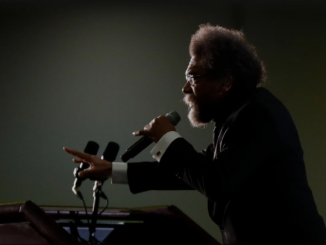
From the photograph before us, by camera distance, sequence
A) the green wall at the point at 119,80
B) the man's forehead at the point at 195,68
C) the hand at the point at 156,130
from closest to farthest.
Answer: the hand at the point at 156,130 → the man's forehead at the point at 195,68 → the green wall at the point at 119,80

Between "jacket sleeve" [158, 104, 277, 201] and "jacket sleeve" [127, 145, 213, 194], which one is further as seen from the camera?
"jacket sleeve" [127, 145, 213, 194]

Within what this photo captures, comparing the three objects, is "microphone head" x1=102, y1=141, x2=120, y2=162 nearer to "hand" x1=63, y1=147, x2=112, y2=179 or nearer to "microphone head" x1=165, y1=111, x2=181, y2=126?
"hand" x1=63, y1=147, x2=112, y2=179

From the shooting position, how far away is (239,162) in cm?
101

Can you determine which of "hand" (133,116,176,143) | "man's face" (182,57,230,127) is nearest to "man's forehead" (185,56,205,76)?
"man's face" (182,57,230,127)

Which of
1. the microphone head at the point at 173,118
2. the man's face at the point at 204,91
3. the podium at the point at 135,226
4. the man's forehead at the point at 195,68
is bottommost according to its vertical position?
the podium at the point at 135,226

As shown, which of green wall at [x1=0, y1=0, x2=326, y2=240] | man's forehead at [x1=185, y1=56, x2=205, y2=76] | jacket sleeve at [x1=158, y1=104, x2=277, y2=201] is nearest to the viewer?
jacket sleeve at [x1=158, y1=104, x2=277, y2=201]

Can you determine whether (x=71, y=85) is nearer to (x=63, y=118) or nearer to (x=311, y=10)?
(x=63, y=118)

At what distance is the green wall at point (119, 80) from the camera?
2.91m

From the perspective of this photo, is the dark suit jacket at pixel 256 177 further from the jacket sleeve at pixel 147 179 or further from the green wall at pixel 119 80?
the green wall at pixel 119 80

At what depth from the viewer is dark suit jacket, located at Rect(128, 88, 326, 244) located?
101 cm

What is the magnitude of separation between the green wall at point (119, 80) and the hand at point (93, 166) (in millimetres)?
1604

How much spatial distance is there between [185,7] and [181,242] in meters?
2.32

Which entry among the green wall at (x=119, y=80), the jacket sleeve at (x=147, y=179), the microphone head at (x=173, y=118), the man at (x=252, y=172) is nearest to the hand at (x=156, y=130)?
the man at (x=252, y=172)

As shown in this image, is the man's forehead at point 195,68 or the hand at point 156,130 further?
the man's forehead at point 195,68
